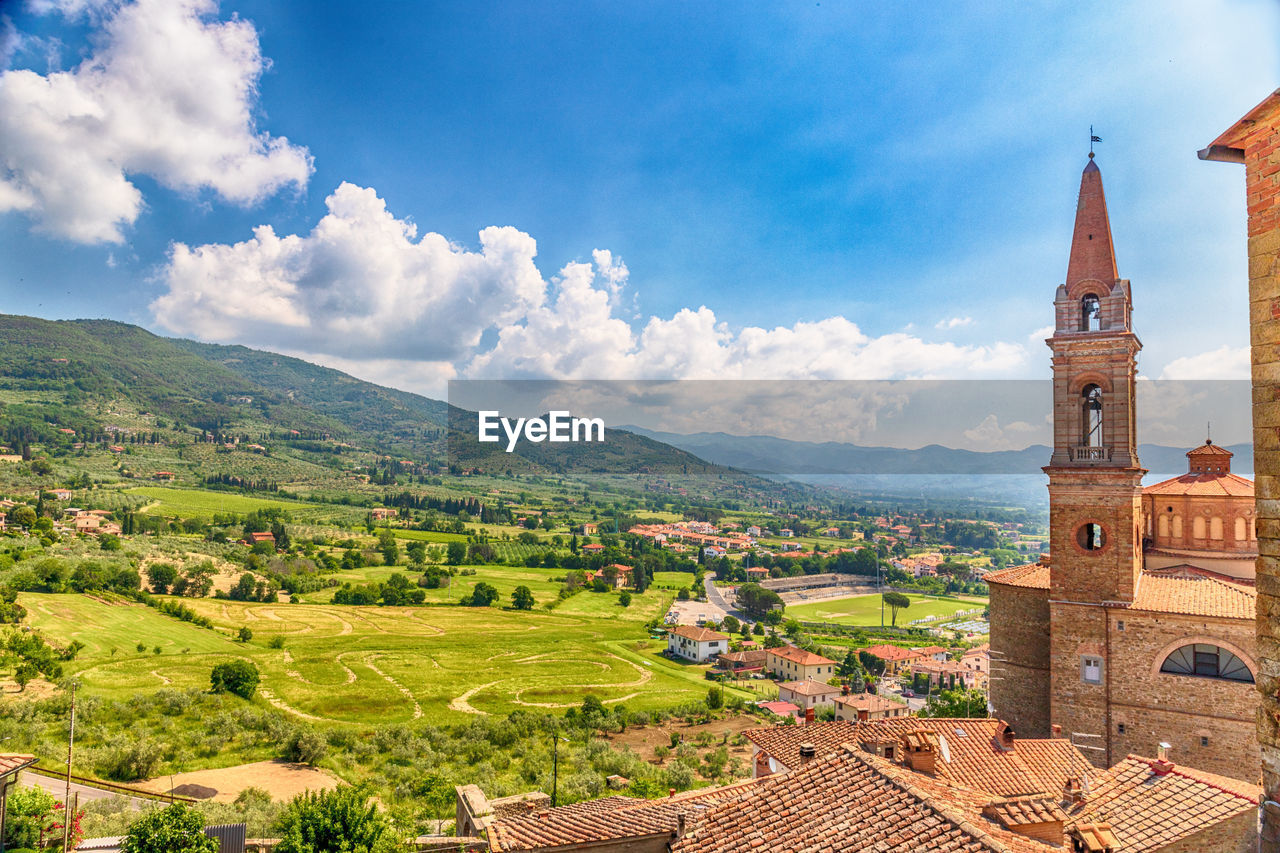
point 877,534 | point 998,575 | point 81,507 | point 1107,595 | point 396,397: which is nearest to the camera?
point 1107,595

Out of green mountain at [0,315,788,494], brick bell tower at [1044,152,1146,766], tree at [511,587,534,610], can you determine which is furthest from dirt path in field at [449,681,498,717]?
green mountain at [0,315,788,494]

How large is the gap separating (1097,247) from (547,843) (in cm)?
1620

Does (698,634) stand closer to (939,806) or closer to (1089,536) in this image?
(1089,536)

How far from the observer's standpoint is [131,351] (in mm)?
112750

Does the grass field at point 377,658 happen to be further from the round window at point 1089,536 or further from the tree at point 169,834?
the round window at point 1089,536

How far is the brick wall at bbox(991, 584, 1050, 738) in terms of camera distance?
49.7 ft

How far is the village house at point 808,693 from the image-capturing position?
33031mm

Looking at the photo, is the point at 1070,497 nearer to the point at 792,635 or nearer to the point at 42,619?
the point at 792,635

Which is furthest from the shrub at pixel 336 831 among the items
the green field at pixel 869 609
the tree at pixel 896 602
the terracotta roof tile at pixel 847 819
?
the tree at pixel 896 602

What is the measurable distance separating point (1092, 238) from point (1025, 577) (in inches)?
317

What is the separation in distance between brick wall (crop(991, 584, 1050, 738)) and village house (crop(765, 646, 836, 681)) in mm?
23881

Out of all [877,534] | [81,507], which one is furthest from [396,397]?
[877,534]

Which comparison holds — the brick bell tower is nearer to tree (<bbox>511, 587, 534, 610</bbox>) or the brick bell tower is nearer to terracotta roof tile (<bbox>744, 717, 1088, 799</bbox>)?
terracotta roof tile (<bbox>744, 717, 1088, 799</bbox>)

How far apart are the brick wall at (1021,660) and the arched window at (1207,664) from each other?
2.53 m
